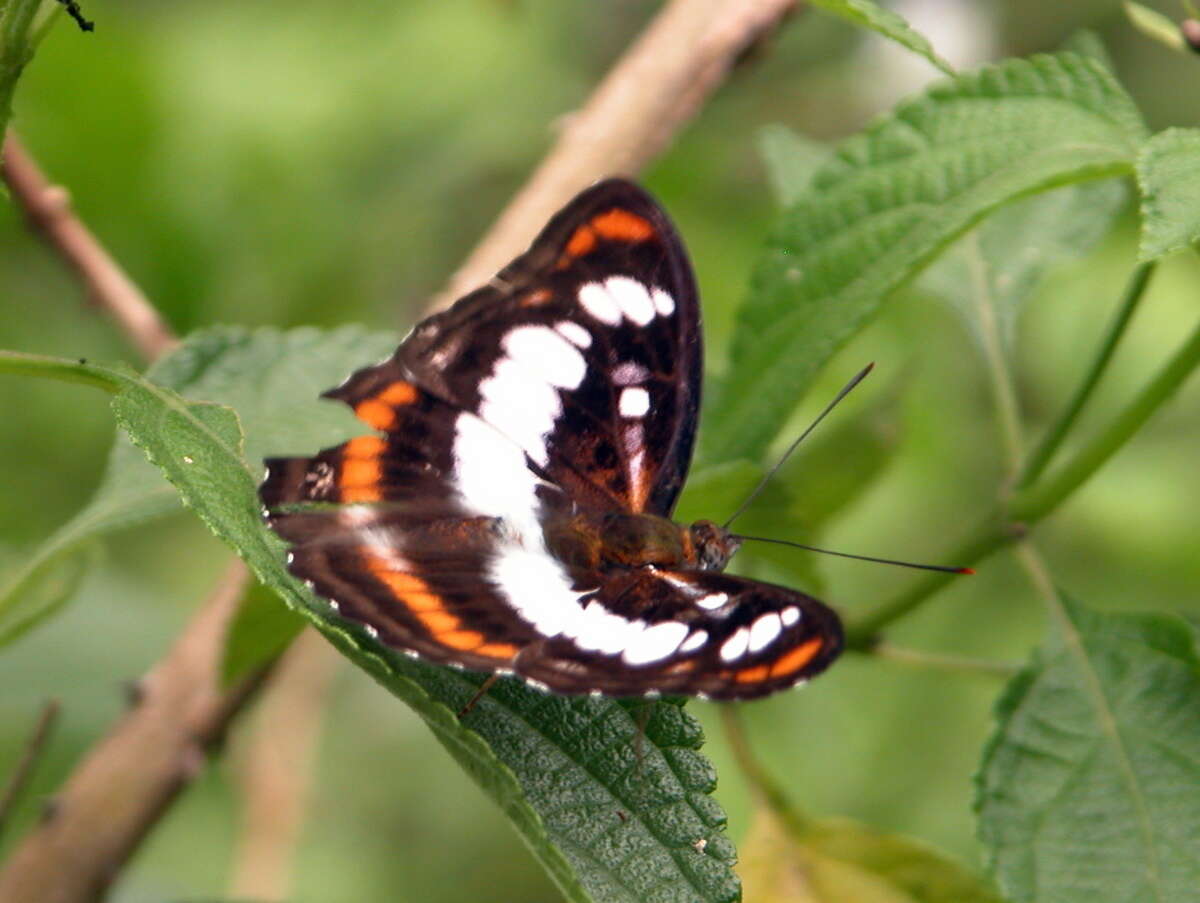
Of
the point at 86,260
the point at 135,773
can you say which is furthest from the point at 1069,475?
the point at 86,260

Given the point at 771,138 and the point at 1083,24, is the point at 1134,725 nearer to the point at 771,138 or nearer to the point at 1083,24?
the point at 771,138

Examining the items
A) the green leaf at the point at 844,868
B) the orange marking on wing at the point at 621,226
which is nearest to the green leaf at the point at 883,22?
the orange marking on wing at the point at 621,226

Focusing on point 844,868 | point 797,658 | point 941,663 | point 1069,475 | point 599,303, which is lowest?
point 844,868

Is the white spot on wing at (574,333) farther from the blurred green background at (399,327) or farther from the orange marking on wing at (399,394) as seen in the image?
the blurred green background at (399,327)

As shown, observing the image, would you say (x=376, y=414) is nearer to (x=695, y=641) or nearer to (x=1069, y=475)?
(x=695, y=641)

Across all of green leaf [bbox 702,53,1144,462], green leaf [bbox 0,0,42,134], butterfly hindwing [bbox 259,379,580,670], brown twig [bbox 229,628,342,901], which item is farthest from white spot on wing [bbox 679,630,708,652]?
brown twig [bbox 229,628,342,901]

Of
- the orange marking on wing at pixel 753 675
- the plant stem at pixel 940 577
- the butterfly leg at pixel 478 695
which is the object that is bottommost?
the plant stem at pixel 940 577

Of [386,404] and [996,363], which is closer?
[386,404]

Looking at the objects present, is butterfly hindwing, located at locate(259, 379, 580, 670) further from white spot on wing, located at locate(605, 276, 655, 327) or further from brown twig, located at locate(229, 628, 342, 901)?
→ brown twig, located at locate(229, 628, 342, 901)
